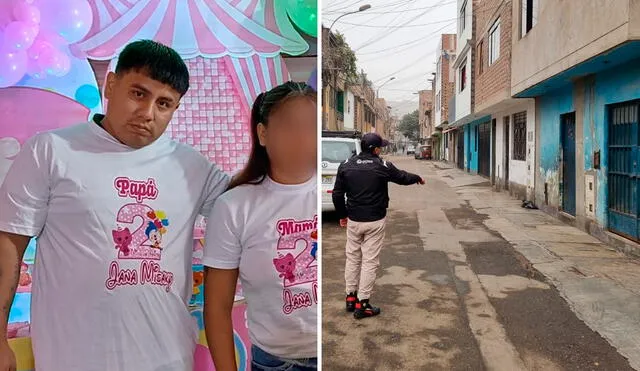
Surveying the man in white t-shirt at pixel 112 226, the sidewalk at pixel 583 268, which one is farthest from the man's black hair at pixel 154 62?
the sidewalk at pixel 583 268

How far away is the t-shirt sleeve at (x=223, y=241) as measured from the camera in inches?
50.8

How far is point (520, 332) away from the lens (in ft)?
9.43

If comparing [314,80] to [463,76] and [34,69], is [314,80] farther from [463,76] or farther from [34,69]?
[463,76]

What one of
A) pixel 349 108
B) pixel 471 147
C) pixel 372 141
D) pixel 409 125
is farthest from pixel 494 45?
pixel 409 125

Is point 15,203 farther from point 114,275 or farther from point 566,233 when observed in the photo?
point 566,233

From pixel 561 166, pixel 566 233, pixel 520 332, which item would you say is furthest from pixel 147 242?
pixel 561 166

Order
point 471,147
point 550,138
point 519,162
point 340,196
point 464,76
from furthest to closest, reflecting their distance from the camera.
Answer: point 471,147 < point 519,162 < point 550,138 < point 464,76 < point 340,196

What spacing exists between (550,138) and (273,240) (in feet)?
22.0

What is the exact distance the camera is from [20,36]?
1280 millimetres

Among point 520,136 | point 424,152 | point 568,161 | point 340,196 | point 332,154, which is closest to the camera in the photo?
point 340,196

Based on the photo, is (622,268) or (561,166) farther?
(561,166)

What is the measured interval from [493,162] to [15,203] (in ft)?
29.9

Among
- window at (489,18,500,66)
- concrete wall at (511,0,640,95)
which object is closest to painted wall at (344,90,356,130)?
window at (489,18,500,66)

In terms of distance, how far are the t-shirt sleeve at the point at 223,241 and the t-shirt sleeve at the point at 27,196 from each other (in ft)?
1.26
